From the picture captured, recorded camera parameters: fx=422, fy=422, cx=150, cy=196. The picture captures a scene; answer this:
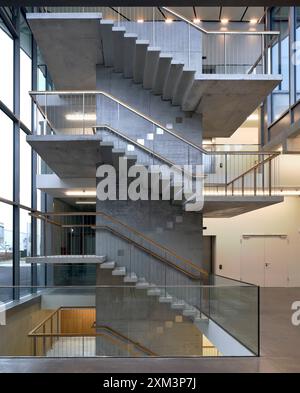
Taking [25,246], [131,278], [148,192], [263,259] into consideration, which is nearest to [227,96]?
[148,192]

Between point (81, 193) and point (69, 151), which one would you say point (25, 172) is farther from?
point (69, 151)

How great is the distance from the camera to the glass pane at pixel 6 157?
11594 millimetres

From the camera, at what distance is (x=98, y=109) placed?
11359 millimetres

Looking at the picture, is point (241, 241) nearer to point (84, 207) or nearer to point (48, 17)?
point (84, 207)

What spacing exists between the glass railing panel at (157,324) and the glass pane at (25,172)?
6233 millimetres

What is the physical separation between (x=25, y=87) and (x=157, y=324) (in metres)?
9.86

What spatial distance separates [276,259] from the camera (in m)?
17.4

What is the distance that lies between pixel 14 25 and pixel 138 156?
584 cm

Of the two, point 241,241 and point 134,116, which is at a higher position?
point 134,116

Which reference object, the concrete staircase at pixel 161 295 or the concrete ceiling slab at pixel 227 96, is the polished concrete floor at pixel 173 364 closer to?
the concrete staircase at pixel 161 295

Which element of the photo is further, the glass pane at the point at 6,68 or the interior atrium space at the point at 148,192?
the glass pane at the point at 6,68

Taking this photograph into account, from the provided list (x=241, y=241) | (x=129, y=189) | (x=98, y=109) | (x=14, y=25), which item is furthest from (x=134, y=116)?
(x=241, y=241)

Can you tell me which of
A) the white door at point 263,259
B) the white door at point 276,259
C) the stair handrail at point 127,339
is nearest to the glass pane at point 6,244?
the stair handrail at point 127,339

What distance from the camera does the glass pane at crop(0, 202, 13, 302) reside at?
11.5 m
